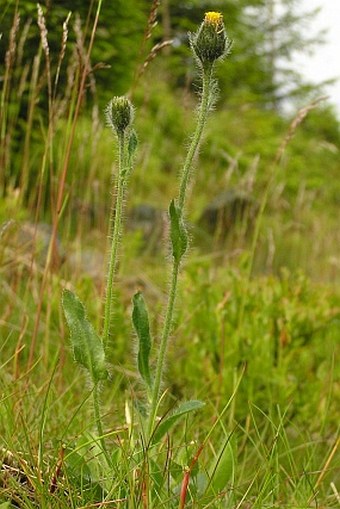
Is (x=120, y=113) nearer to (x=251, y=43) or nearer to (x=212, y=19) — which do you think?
(x=212, y=19)

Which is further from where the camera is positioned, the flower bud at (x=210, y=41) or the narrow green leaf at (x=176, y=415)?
the narrow green leaf at (x=176, y=415)

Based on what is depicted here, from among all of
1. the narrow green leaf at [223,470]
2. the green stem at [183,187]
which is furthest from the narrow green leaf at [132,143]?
the narrow green leaf at [223,470]

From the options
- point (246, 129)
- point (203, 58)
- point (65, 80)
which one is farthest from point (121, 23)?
point (246, 129)

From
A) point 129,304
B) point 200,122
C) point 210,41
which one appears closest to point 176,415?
point 200,122

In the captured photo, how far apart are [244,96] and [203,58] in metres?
12.1

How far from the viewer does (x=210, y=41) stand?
1.34 m

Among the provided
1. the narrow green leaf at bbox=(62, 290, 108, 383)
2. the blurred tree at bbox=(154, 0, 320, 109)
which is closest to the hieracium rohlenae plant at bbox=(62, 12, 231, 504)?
the narrow green leaf at bbox=(62, 290, 108, 383)

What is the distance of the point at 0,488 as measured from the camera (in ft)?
4.62

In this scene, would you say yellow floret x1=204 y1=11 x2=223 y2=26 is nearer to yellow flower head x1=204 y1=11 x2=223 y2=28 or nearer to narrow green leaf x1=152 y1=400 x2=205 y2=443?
yellow flower head x1=204 y1=11 x2=223 y2=28

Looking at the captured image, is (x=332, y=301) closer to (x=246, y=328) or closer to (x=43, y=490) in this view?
(x=246, y=328)

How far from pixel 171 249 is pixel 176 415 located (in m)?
0.31

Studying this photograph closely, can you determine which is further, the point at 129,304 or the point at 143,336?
the point at 129,304

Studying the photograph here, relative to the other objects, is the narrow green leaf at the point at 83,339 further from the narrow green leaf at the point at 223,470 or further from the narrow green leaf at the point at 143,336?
the narrow green leaf at the point at 223,470

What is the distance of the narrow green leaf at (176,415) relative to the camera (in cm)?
144
